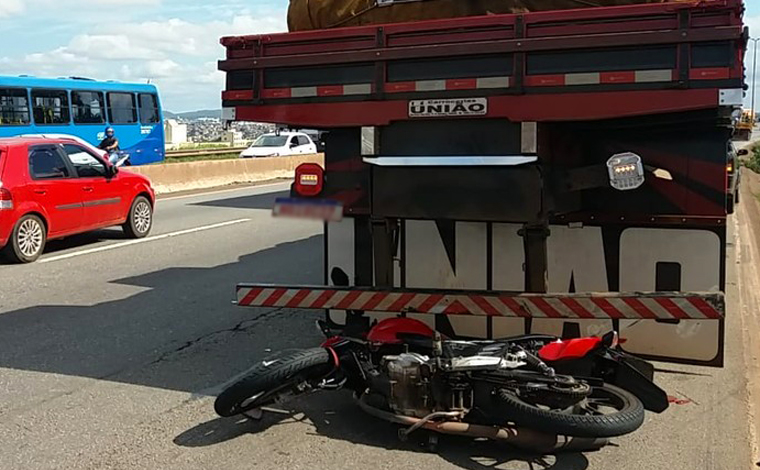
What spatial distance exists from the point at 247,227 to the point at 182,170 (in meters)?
10.7

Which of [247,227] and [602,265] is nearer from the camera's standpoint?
[602,265]

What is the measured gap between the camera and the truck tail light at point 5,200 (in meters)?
10.5

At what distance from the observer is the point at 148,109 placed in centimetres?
3116

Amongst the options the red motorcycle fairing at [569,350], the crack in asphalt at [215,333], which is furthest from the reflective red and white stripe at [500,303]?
the crack in asphalt at [215,333]

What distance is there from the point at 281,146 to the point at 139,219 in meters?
20.8

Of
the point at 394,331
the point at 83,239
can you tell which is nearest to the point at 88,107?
the point at 83,239

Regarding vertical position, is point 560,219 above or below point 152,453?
above

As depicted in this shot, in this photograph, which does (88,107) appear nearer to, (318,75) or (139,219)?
(139,219)

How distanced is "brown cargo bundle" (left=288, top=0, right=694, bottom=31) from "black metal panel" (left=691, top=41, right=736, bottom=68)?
21.7 inches

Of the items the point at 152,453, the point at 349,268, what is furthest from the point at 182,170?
the point at 152,453

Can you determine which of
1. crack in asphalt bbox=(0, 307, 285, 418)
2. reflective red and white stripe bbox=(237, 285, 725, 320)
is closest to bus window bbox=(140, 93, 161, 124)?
crack in asphalt bbox=(0, 307, 285, 418)

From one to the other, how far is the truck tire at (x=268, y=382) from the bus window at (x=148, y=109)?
27.5m

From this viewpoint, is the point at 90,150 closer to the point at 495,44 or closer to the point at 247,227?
the point at 247,227

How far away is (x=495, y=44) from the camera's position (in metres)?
4.84
